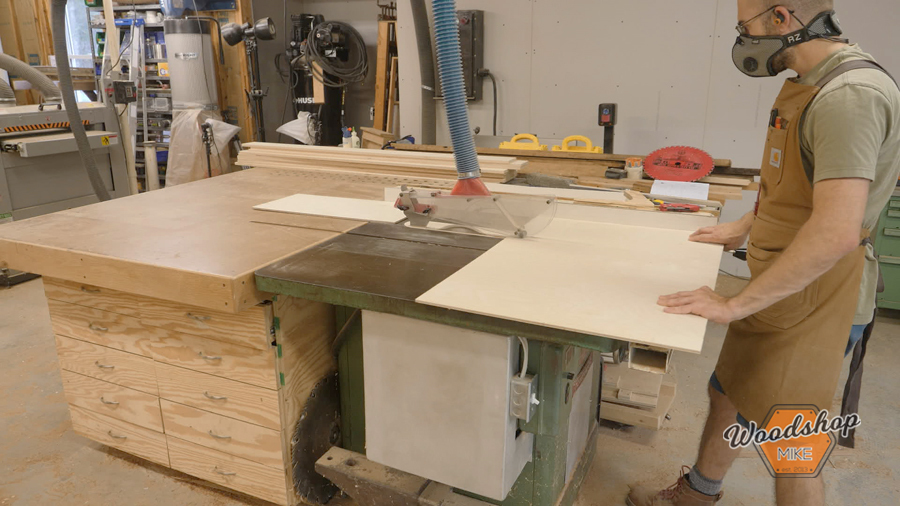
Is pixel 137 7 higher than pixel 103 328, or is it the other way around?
pixel 137 7

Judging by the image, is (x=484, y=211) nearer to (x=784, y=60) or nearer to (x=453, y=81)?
(x=453, y=81)

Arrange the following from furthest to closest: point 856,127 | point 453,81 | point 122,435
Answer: point 122,435 → point 453,81 → point 856,127

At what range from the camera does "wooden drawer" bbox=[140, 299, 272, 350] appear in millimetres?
1615

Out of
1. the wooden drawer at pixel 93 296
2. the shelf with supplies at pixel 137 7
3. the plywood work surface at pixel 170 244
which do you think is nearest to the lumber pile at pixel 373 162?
the plywood work surface at pixel 170 244

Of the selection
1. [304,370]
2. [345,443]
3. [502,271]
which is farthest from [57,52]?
[502,271]

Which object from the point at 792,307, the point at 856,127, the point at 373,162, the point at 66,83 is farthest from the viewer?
the point at 373,162

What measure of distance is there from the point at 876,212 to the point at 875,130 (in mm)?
247

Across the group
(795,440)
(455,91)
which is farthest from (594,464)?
(455,91)

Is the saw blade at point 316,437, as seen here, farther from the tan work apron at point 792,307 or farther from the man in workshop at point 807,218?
the tan work apron at point 792,307

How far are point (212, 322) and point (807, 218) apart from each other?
1521 mm

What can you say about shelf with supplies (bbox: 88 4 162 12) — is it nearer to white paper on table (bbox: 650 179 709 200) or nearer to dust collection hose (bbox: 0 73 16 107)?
dust collection hose (bbox: 0 73 16 107)

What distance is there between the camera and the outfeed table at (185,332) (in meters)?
1.59

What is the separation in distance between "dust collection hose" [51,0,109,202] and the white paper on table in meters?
2.40

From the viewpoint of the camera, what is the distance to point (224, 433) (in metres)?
1.79
